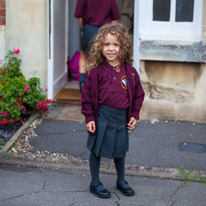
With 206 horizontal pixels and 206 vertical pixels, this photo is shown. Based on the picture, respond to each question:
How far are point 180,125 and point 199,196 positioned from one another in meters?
2.13

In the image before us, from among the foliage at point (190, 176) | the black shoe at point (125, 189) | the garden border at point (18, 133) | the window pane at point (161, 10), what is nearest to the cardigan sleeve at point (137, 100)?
the black shoe at point (125, 189)

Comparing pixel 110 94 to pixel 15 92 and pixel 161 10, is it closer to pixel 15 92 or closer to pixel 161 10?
pixel 15 92

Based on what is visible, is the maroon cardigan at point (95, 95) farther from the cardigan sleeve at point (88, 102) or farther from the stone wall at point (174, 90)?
the stone wall at point (174, 90)

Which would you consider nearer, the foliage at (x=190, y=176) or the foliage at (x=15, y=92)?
the foliage at (x=190, y=176)

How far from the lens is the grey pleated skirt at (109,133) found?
4.25 meters

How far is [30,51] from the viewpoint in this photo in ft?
22.8

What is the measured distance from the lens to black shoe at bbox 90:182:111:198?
4363 mm

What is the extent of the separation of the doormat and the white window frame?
5.27ft

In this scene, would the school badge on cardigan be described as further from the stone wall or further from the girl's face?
the stone wall

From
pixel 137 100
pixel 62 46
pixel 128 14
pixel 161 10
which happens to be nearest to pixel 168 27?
pixel 161 10

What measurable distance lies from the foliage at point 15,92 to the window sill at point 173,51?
1.54 m

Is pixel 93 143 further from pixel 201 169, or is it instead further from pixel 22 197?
pixel 201 169

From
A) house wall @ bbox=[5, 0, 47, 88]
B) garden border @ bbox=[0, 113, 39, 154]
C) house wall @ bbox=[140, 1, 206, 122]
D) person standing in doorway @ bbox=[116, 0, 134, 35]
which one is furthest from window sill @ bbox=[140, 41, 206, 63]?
garden border @ bbox=[0, 113, 39, 154]

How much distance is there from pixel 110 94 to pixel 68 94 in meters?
3.61
